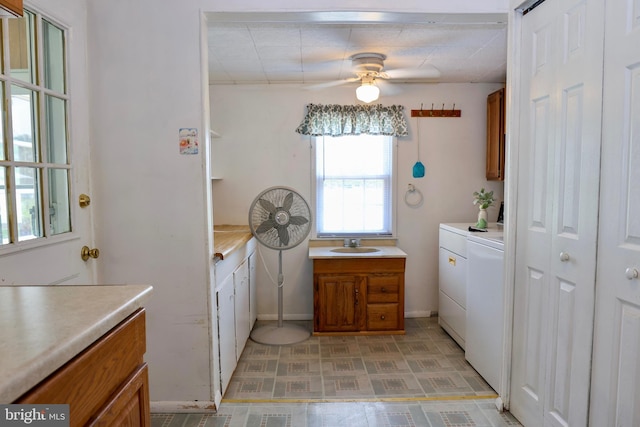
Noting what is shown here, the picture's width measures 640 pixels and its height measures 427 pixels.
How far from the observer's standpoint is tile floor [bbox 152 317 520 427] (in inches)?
82.6

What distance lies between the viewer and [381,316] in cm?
337

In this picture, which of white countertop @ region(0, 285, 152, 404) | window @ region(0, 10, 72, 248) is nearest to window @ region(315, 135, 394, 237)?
window @ region(0, 10, 72, 248)

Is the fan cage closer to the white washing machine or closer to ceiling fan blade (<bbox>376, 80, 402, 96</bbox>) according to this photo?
the white washing machine

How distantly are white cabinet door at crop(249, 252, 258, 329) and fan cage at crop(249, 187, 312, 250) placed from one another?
403 millimetres

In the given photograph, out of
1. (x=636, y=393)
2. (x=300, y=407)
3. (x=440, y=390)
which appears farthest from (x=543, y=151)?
(x=300, y=407)

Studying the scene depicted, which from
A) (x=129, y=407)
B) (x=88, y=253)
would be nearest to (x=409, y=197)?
(x=88, y=253)

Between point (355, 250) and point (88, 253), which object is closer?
point (88, 253)

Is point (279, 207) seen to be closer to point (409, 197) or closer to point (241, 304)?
point (241, 304)

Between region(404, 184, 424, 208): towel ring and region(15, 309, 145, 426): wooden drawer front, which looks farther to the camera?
region(404, 184, 424, 208): towel ring

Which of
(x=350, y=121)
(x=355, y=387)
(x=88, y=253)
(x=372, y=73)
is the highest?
(x=372, y=73)

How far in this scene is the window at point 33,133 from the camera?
1.44 m

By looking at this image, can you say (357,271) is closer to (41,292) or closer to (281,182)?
(281,182)

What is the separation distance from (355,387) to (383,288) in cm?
105

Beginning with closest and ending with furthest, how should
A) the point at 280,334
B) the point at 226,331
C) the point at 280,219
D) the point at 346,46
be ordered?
the point at 226,331 → the point at 346,46 → the point at 280,219 → the point at 280,334
